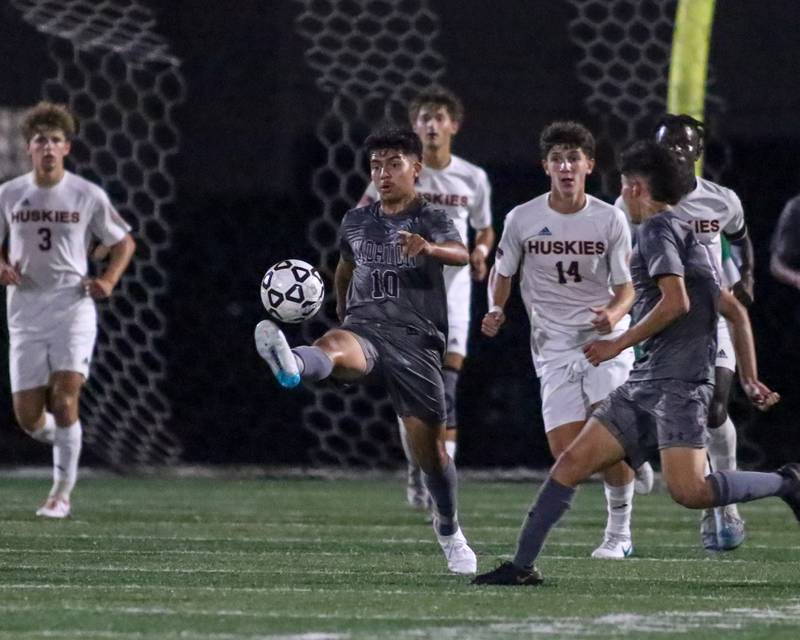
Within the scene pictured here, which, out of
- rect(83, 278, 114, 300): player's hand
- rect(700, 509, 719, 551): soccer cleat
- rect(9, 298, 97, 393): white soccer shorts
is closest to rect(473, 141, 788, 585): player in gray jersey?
rect(700, 509, 719, 551): soccer cleat

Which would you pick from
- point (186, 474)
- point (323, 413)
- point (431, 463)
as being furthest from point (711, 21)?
point (431, 463)

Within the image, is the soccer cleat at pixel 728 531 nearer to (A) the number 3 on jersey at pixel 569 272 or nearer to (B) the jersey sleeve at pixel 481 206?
(A) the number 3 on jersey at pixel 569 272

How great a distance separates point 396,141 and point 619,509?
193cm

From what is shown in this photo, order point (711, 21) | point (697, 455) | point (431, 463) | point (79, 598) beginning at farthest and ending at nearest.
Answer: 1. point (711, 21)
2. point (431, 463)
3. point (697, 455)
4. point (79, 598)

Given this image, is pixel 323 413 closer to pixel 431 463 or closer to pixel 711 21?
pixel 711 21

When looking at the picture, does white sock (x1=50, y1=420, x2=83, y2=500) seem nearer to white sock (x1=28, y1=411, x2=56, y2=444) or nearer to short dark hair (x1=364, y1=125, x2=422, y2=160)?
white sock (x1=28, y1=411, x2=56, y2=444)

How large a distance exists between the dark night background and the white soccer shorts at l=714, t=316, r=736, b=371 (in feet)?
13.5

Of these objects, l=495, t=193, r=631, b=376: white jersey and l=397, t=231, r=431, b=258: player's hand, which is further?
l=495, t=193, r=631, b=376: white jersey

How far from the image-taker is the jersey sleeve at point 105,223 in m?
10.9

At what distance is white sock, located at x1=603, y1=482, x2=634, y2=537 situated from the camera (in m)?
8.68

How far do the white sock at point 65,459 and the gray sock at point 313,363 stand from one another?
338 cm

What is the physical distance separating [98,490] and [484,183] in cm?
326

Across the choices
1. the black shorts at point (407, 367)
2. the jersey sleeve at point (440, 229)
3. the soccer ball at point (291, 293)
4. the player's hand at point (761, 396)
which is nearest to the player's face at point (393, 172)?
the jersey sleeve at point (440, 229)

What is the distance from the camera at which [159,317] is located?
1357 cm
